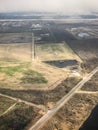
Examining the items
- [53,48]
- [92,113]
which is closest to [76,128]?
[92,113]

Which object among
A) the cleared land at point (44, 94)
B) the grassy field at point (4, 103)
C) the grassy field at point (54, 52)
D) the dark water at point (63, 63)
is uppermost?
the grassy field at point (4, 103)

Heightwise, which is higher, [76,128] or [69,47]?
[76,128]

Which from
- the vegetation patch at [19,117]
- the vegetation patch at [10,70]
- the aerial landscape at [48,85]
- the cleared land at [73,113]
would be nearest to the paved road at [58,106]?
the aerial landscape at [48,85]

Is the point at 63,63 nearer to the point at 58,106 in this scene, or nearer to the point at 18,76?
the point at 18,76

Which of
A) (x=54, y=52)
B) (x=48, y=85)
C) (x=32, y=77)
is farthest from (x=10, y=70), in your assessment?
(x=54, y=52)

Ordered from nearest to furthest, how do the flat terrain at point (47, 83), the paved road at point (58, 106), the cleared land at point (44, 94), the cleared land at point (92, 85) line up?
the paved road at point (58, 106), the flat terrain at point (47, 83), the cleared land at point (44, 94), the cleared land at point (92, 85)

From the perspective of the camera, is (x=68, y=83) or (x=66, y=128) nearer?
(x=66, y=128)

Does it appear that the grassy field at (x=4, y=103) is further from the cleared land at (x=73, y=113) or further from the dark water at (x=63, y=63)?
the dark water at (x=63, y=63)

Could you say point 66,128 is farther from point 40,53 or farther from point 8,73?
point 40,53
